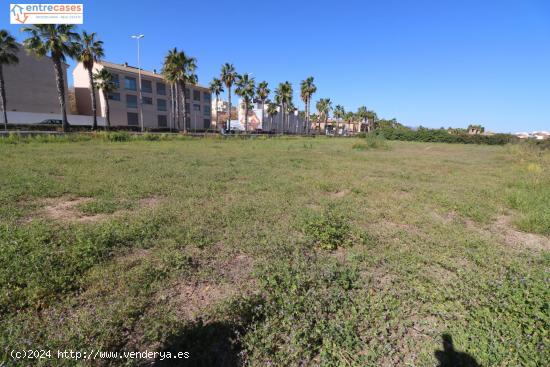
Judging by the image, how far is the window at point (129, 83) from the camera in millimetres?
51244

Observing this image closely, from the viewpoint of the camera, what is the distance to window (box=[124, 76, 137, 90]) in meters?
51.2

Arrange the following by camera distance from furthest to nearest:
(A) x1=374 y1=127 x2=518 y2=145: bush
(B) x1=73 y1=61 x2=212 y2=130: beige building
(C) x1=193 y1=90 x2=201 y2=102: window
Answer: (C) x1=193 y1=90 x2=201 y2=102: window < (A) x1=374 y1=127 x2=518 y2=145: bush < (B) x1=73 y1=61 x2=212 y2=130: beige building

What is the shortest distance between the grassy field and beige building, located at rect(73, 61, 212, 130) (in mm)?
48982

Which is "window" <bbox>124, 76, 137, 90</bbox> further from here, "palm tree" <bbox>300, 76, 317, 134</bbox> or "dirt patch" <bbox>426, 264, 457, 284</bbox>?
"dirt patch" <bbox>426, 264, 457, 284</bbox>

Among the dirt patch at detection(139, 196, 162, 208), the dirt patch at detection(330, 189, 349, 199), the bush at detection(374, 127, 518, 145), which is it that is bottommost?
the dirt patch at detection(330, 189, 349, 199)

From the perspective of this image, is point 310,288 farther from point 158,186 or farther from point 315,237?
point 158,186

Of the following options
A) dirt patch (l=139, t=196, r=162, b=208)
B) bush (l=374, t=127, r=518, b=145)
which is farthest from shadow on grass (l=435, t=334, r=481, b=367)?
bush (l=374, t=127, r=518, b=145)

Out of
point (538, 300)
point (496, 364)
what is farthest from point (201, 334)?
point (538, 300)

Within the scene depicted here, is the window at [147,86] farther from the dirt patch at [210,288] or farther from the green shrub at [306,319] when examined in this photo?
the green shrub at [306,319]

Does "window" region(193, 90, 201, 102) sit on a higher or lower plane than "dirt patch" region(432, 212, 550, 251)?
higher

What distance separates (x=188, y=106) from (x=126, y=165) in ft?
176

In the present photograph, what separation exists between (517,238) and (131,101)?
194 feet

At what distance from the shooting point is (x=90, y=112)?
163 feet

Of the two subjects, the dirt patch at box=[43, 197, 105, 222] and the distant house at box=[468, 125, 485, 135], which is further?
the distant house at box=[468, 125, 485, 135]
